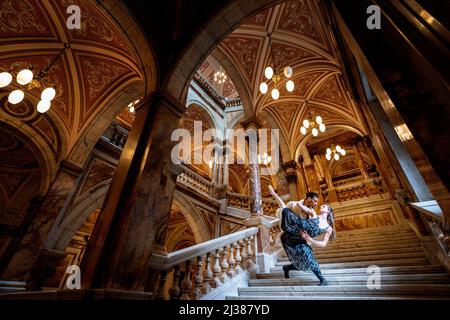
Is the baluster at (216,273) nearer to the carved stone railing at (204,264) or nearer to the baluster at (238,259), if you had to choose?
the carved stone railing at (204,264)

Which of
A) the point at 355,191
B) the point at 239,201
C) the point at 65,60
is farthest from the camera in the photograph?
the point at 355,191

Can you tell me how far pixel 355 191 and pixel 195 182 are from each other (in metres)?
7.37

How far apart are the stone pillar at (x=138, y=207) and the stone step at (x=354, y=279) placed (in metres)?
1.88

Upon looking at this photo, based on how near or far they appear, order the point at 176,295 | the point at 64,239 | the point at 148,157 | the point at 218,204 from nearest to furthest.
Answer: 1. the point at 176,295
2. the point at 148,157
3. the point at 64,239
4. the point at 218,204

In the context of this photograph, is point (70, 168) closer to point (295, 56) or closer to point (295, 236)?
point (295, 236)

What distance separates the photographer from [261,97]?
7.09 meters

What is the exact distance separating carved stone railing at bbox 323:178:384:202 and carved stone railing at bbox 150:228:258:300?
294 inches

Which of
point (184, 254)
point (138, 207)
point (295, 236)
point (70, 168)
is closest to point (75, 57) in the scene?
Result: point (70, 168)

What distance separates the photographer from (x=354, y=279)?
2725mm

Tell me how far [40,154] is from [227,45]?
6.71 meters

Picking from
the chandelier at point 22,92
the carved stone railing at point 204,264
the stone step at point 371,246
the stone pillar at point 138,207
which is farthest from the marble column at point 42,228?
the stone step at point 371,246

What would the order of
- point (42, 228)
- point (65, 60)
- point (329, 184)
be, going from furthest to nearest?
point (329, 184)
point (65, 60)
point (42, 228)
